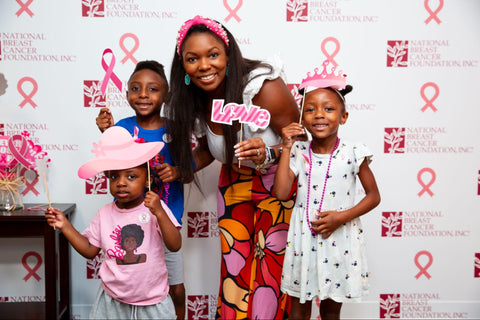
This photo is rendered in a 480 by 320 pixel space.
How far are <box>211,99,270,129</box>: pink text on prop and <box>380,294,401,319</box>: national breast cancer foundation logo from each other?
54.7 inches

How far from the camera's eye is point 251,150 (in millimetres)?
1271

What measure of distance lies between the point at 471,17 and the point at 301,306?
1.64 metres

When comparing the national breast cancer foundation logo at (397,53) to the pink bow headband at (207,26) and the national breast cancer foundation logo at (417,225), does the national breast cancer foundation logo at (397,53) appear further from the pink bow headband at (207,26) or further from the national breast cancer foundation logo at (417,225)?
the pink bow headband at (207,26)

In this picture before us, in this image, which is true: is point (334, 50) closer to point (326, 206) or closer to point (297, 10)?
point (297, 10)

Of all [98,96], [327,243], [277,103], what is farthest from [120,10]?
[327,243]

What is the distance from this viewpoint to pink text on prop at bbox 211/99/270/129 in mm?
1271

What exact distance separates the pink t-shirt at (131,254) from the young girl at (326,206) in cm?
43

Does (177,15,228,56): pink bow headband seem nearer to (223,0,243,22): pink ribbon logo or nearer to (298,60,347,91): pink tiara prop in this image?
(298,60,347,91): pink tiara prop

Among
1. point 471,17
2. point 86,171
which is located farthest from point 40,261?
point 471,17

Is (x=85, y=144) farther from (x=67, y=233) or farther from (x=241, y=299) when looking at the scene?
(x=241, y=299)

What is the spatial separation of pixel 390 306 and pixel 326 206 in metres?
1.10

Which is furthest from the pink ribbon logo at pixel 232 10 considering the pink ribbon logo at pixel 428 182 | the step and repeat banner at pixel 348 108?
the pink ribbon logo at pixel 428 182

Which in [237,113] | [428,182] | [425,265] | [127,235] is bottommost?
[425,265]

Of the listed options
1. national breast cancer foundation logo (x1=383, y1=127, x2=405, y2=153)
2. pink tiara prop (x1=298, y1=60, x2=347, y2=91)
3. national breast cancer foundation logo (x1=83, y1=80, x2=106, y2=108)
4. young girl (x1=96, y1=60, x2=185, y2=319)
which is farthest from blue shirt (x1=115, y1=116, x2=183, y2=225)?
national breast cancer foundation logo (x1=383, y1=127, x2=405, y2=153)
